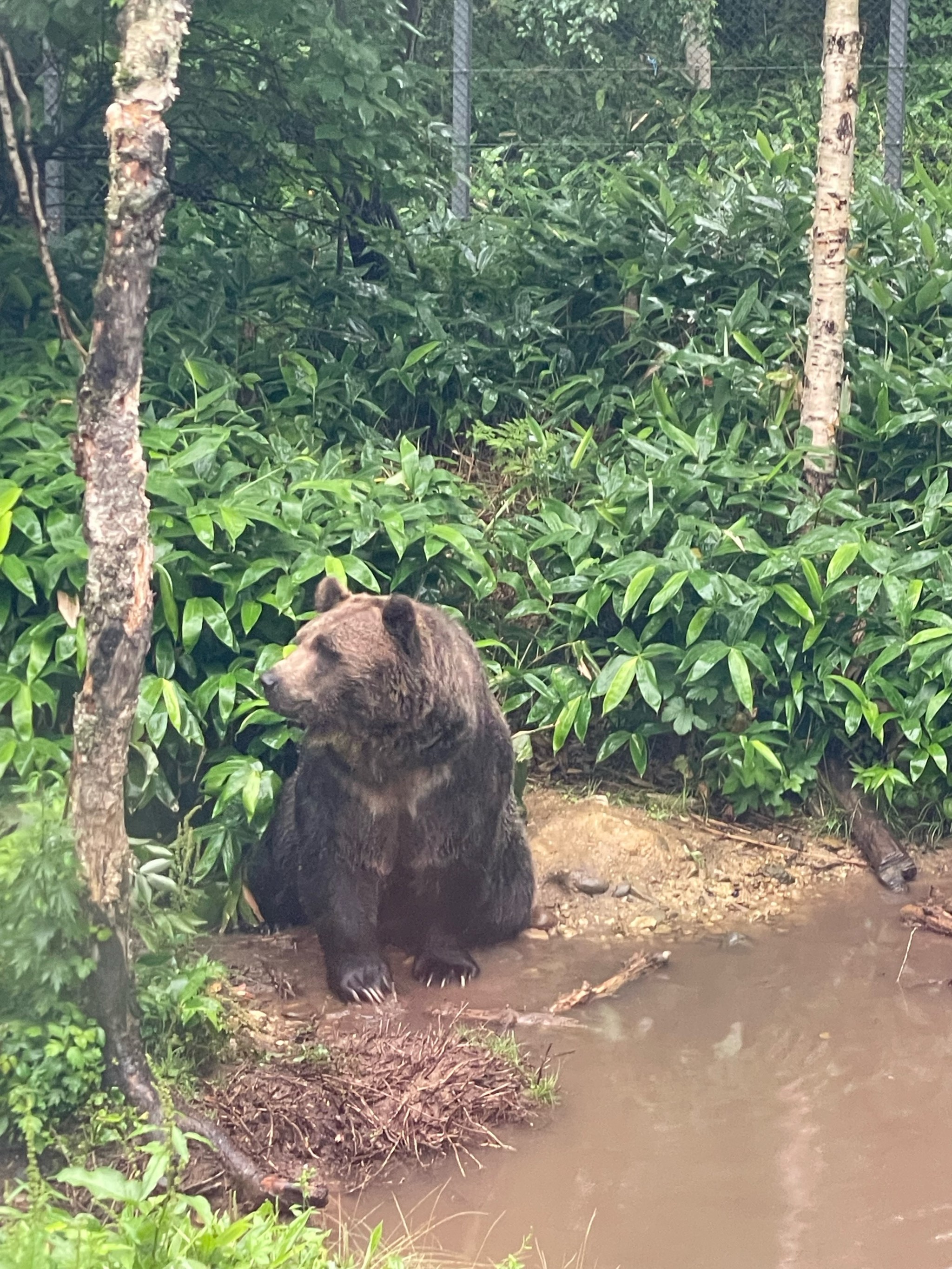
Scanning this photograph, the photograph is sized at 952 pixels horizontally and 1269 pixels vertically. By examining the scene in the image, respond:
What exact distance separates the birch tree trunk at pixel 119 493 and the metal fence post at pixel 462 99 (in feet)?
18.0

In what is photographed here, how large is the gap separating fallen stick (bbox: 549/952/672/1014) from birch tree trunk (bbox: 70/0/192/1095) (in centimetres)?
160

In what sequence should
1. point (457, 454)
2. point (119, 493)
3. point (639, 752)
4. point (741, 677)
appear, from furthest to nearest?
1. point (457, 454)
2. point (639, 752)
3. point (741, 677)
4. point (119, 493)

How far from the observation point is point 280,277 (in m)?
6.97

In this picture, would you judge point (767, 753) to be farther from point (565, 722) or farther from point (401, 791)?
point (401, 791)

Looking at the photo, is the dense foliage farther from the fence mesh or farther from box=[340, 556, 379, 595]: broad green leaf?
the fence mesh

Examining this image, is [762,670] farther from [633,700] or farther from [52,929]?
[52,929]

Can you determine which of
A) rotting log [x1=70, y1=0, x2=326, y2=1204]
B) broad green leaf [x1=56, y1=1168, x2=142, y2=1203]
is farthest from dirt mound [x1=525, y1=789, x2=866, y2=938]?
broad green leaf [x1=56, y1=1168, x2=142, y2=1203]

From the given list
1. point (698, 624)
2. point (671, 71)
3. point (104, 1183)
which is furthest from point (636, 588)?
point (671, 71)

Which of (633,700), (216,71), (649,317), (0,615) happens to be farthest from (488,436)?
(0,615)

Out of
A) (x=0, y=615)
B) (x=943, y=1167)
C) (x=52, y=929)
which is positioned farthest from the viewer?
(x=0, y=615)

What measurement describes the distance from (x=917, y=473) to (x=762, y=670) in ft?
4.47

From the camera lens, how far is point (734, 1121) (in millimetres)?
3594

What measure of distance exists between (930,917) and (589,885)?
4.19 feet

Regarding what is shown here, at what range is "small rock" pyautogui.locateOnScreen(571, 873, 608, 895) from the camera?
5.20 meters
